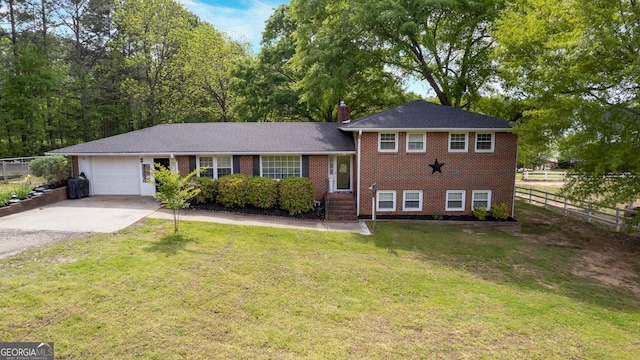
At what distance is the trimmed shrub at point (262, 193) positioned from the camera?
14.9m

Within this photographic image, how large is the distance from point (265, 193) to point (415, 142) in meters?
7.33

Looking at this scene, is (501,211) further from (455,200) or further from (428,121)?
(428,121)

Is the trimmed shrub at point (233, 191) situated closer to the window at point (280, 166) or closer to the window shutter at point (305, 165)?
the window at point (280, 166)

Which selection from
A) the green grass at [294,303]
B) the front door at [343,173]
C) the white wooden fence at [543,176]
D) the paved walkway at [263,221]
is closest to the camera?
the green grass at [294,303]

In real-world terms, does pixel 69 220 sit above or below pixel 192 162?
below

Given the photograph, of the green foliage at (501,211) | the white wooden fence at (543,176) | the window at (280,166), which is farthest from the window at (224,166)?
the white wooden fence at (543,176)

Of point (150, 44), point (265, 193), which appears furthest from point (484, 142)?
point (150, 44)

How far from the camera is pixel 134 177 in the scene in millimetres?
17094

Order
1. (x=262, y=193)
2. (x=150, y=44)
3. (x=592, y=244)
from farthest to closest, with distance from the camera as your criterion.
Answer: (x=150, y=44) < (x=262, y=193) < (x=592, y=244)

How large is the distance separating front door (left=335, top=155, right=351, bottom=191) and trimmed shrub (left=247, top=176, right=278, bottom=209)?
11.3 ft

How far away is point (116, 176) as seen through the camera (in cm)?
1711

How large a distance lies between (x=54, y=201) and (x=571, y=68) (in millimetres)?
21645

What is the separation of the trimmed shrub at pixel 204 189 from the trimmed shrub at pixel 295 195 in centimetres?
316

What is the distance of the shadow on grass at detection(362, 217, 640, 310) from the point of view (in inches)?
343
